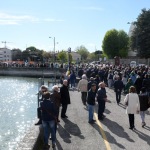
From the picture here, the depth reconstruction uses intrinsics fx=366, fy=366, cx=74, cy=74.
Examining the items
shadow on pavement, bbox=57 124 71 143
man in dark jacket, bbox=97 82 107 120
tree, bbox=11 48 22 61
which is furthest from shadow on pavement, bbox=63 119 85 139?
tree, bbox=11 48 22 61

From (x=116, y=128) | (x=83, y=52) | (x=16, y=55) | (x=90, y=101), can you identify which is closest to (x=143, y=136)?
(x=116, y=128)

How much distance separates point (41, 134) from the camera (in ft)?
37.7

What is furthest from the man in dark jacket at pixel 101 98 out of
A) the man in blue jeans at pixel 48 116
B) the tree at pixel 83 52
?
the tree at pixel 83 52

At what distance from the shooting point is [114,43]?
10562cm

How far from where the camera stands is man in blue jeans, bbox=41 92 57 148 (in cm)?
1067

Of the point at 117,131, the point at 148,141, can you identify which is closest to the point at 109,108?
the point at 117,131

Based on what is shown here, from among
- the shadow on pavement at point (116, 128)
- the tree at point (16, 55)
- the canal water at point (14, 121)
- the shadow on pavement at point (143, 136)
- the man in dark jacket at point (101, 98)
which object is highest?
the tree at point (16, 55)

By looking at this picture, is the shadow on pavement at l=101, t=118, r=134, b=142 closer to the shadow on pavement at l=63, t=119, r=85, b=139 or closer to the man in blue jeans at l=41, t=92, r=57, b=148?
the shadow on pavement at l=63, t=119, r=85, b=139

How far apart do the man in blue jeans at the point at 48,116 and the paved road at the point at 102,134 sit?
534 millimetres

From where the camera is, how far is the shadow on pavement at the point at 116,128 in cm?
1284

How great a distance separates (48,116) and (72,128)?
3422 millimetres

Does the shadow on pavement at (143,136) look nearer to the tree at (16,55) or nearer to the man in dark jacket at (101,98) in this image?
the man in dark jacket at (101,98)

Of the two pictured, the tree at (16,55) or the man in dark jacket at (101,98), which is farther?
the tree at (16,55)

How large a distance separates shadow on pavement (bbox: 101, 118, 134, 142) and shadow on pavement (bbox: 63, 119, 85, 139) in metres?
1.27
